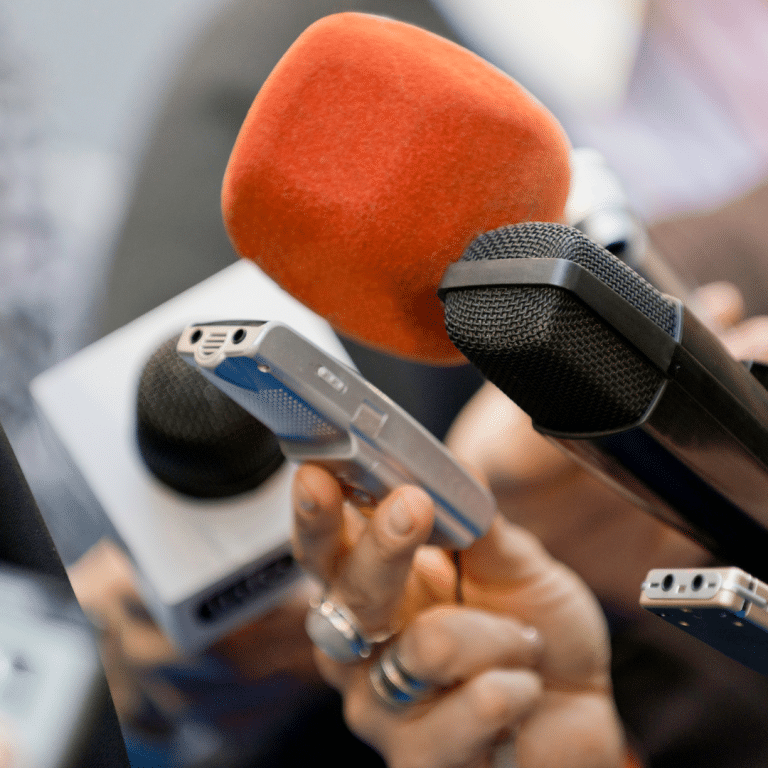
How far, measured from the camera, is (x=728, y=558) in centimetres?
39

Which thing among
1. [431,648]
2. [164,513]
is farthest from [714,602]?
[164,513]

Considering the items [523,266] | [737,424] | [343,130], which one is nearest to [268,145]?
[343,130]

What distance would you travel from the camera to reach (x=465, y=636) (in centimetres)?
44

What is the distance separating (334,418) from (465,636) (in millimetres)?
180

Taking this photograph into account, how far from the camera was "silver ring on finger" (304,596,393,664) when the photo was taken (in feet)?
1.46

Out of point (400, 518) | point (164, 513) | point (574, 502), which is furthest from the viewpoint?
point (574, 502)

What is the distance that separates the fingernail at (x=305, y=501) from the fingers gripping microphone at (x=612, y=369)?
130mm

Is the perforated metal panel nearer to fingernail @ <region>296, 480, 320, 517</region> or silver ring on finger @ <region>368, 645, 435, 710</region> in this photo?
fingernail @ <region>296, 480, 320, 517</region>

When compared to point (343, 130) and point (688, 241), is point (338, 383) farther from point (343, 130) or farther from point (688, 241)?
point (688, 241)

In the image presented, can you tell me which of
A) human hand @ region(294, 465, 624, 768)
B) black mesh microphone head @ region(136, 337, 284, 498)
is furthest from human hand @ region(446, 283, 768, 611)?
black mesh microphone head @ region(136, 337, 284, 498)

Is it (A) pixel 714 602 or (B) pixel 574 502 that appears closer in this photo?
(A) pixel 714 602

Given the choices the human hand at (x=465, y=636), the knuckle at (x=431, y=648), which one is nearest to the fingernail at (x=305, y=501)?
the human hand at (x=465, y=636)

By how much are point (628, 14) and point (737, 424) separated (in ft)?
1.99

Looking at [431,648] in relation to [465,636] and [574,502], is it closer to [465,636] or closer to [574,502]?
[465,636]
